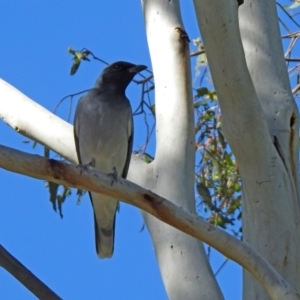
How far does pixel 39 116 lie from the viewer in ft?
13.4

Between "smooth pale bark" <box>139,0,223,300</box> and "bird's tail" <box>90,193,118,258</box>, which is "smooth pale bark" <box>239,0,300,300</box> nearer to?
"smooth pale bark" <box>139,0,223,300</box>

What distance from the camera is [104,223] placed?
16.6ft

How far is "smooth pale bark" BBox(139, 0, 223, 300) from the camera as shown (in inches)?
126

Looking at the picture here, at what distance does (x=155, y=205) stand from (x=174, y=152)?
77 centimetres

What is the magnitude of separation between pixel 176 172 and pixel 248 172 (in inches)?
13.0

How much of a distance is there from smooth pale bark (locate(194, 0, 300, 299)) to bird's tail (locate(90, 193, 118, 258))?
5.43ft

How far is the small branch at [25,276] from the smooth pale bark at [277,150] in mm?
836

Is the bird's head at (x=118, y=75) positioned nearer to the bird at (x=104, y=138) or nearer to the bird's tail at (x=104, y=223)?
the bird at (x=104, y=138)

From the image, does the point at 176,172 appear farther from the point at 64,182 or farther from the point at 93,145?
the point at 93,145

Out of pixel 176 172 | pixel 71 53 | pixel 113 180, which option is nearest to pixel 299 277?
pixel 176 172

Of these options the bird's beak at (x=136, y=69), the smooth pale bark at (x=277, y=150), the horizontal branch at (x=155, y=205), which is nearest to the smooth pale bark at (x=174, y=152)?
the smooth pale bark at (x=277, y=150)

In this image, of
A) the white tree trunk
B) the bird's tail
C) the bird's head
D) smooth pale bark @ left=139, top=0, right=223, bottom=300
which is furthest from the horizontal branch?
the bird's head

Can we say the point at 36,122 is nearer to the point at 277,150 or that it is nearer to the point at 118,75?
the point at 277,150

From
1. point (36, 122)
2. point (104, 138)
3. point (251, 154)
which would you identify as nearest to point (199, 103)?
point (104, 138)
